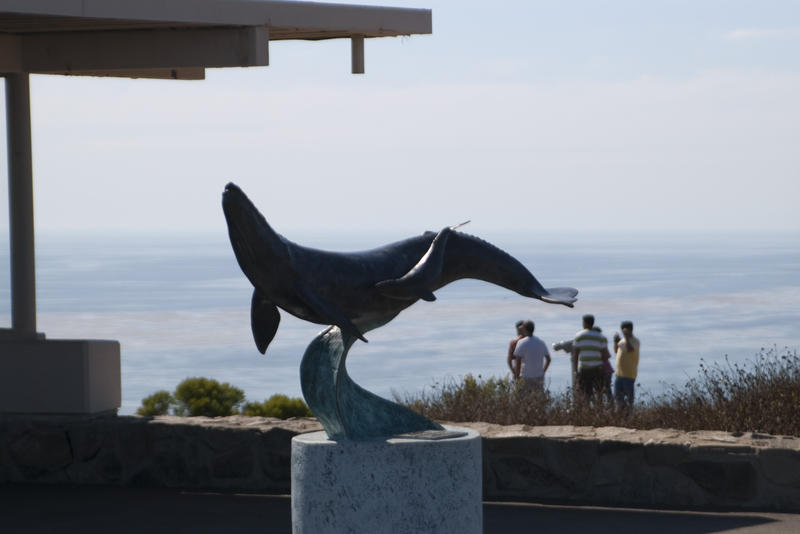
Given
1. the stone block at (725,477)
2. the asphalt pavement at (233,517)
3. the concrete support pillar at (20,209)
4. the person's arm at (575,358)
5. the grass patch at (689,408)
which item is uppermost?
the concrete support pillar at (20,209)

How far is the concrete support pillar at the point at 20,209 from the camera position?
12.1 meters

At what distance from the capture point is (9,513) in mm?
10477

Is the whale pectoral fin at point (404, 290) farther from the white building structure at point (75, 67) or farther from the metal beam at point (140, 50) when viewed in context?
the white building structure at point (75, 67)

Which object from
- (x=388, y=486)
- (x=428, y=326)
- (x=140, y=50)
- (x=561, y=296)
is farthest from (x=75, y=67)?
(x=428, y=326)

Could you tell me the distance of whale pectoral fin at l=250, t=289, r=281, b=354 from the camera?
759 centimetres

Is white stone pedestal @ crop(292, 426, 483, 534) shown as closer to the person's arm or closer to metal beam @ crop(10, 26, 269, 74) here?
metal beam @ crop(10, 26, 269, 74)

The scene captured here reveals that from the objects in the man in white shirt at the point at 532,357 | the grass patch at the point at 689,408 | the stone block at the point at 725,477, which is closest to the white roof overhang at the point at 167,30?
the grass patch at the point at 689,408

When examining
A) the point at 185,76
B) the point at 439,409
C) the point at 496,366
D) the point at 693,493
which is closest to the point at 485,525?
the point at 693,493

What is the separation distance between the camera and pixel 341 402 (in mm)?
7578

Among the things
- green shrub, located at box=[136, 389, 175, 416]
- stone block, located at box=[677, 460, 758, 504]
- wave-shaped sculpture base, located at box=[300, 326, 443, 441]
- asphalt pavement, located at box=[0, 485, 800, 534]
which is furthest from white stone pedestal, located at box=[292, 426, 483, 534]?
green shrub, located at box=[136, 389, 175, 416]

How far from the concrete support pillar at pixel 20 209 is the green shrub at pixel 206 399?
4.51 metres

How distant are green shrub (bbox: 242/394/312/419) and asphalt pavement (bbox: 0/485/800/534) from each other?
4704 mm

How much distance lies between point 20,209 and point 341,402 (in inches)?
221

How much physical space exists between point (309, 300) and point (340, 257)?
399 millimetres
